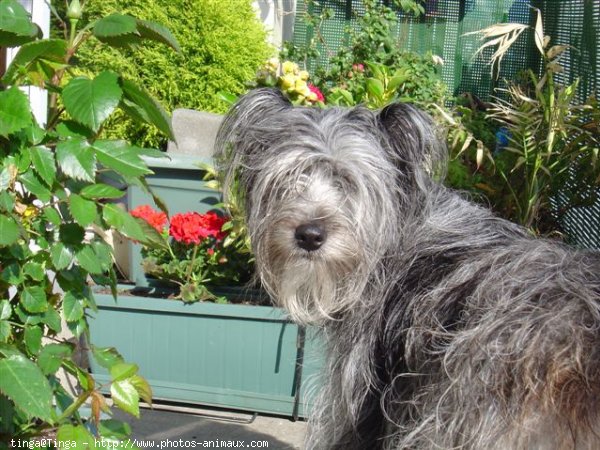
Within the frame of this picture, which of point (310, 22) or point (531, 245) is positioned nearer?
point (531, 245)

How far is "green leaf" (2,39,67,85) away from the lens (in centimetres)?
214

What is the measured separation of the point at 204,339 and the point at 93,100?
102 inches

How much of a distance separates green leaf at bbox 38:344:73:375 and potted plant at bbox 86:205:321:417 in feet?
6.86

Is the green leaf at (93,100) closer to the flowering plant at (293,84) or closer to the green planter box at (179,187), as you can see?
the flowering plant at (293,84)

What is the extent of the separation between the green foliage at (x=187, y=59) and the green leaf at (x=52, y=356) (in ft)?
18.4

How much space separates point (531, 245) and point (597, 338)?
549mm

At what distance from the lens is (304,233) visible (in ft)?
9.39

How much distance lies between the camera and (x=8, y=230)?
200cm

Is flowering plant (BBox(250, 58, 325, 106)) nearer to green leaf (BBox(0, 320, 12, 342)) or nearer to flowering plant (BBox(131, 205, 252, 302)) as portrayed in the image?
flowering plant (BBox(131, 205, 252, 302))

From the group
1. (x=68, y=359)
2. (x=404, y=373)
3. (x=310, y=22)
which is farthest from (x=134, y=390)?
(x=310, y=22)

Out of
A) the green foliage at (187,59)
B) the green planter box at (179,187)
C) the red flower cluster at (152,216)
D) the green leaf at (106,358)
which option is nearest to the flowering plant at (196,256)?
the red flower cluster at (152,216)

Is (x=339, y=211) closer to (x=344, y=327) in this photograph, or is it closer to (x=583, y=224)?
(x=344, y=327)

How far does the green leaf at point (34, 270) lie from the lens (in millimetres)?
2230

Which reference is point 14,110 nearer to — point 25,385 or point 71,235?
point 71,235
